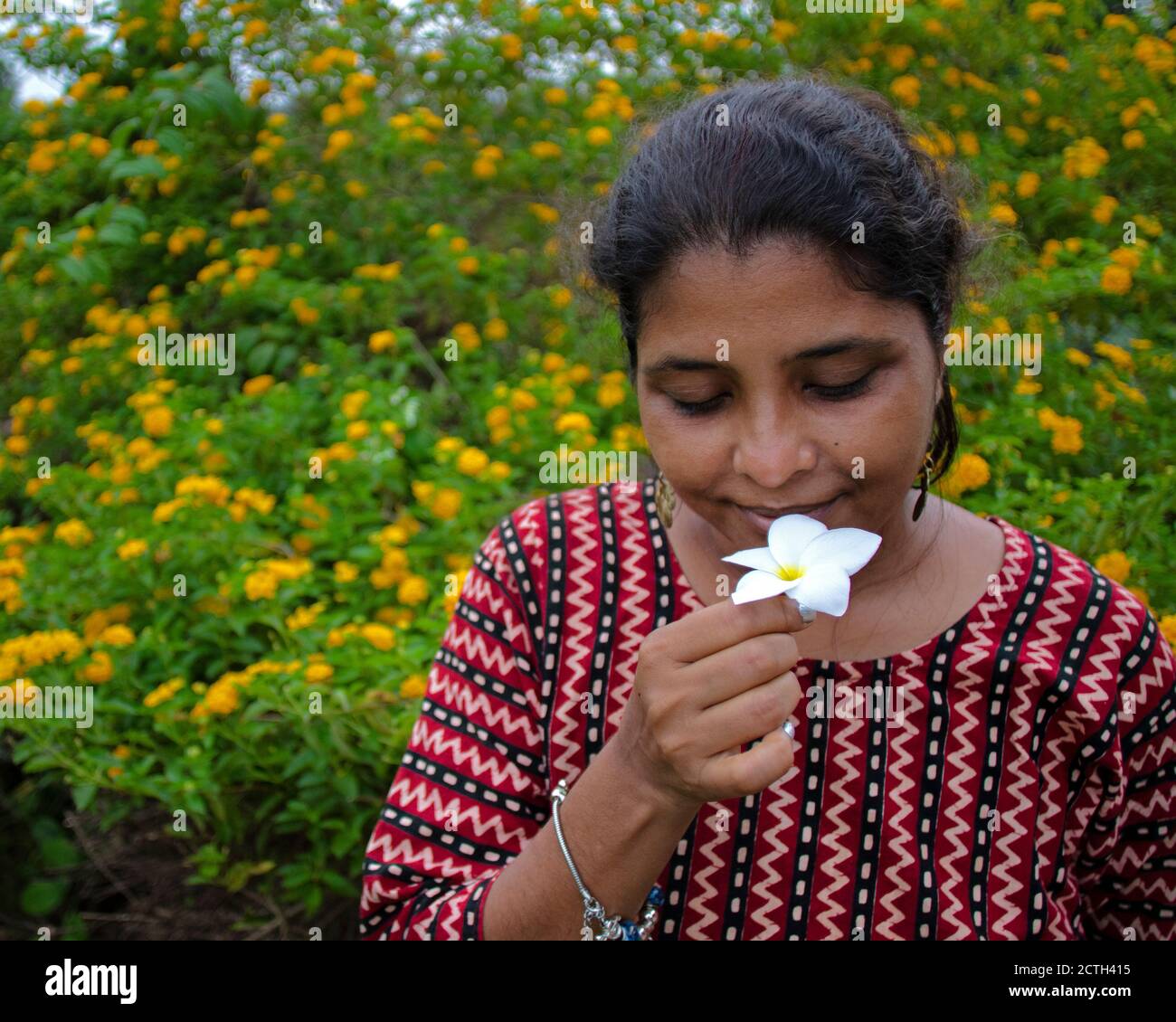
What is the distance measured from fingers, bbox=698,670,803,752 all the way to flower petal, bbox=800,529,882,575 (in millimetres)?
113

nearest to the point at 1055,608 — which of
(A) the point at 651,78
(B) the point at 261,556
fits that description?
(B) the point at 261,556

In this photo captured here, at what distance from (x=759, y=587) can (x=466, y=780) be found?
22.1 inches

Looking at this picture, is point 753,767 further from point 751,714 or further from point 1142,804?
point 1142,804

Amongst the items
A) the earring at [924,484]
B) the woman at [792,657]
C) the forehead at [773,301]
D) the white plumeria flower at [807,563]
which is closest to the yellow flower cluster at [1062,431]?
the woman at [792,657]

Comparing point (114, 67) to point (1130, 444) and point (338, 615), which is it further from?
point (1130, 444)

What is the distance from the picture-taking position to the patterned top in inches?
54.1

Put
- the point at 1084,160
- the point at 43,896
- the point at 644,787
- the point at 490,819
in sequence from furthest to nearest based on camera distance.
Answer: the point at 1084,160 → the point at 43,896 → the point at 490,819 → the point at 644,787

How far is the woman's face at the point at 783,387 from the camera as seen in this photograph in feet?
3.72

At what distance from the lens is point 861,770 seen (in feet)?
4.56

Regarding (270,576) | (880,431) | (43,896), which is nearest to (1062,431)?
(880,431)

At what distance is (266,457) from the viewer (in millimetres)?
2602

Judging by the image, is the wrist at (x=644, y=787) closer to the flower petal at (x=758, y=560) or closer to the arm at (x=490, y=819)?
the arm at (x=490, y=819)

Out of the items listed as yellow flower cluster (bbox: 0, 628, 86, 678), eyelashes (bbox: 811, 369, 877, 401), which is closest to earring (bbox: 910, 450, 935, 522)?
eyelashes (bbox: 811, 369, 877, 401)

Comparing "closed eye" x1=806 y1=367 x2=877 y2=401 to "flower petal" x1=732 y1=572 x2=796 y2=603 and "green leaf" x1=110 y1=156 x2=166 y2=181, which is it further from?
"green leaf" x1=110 y1=156 x2=166 y2=181
